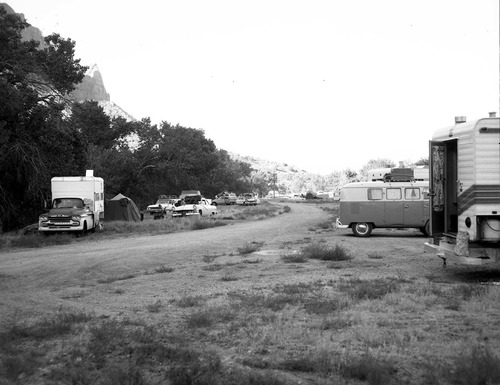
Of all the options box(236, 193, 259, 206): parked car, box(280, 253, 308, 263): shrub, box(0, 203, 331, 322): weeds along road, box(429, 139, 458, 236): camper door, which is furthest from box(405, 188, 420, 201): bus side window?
box(236, 193, 259, 206): parked car

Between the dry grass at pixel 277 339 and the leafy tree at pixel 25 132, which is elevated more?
the leafy tree at pixel 25 132

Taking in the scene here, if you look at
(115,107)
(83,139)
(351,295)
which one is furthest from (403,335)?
(115,107)

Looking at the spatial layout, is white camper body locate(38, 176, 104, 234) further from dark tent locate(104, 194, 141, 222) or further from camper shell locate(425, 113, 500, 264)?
camper shell locate(425, 113, 500, 264)

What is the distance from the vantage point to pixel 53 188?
2517 cm

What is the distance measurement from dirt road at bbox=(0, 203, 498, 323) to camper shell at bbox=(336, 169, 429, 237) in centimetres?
212

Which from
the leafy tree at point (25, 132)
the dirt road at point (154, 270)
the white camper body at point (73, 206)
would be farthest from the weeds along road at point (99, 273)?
the leafy tree at point (25, 132)

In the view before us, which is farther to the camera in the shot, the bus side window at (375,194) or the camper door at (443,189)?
the bus side window at (375,194)

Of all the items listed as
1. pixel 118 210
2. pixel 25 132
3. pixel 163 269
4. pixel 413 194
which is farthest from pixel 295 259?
pixel 118 210

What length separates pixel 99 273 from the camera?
42.1 ft

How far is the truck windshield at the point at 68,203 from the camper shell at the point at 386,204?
38.9ft

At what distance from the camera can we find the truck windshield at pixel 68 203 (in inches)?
975

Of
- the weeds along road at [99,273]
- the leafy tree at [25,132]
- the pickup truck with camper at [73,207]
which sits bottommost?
the weeds along road at [99,273]

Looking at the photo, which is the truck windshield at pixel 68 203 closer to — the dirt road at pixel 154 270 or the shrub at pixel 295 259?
the dirt road at pixel 154 270

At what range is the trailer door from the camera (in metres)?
11.9
